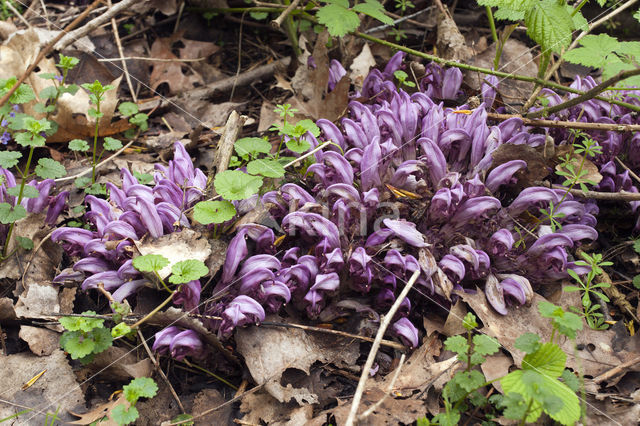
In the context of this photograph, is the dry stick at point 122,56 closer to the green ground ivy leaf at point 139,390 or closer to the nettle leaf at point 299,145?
the nettle leaf at point 299,145

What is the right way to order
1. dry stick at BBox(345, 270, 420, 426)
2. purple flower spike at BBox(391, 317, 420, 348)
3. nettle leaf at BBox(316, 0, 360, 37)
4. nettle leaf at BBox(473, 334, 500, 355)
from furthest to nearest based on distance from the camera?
nettle leaf at BBox(316, 0, 360, 37) < purple flower spike at BBox(391, 317, 420, 348) < nettle leaf at BBox(473, 334, 500, 355) < dry stick at BBox(345, 270, 420, 426)

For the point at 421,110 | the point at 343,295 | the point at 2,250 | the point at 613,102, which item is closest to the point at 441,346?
the point at 343,295

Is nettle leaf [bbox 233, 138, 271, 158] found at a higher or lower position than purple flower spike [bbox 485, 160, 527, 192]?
lower

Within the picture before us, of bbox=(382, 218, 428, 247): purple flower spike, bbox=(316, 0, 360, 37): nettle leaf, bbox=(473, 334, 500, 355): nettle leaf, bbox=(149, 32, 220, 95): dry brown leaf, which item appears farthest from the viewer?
bbox=(149, 32, 220, 95): dry brown leaf

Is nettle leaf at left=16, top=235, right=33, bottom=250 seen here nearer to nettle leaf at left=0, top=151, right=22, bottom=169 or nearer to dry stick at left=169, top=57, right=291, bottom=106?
nettle leaf at left=0, top=151, right=22, bottom=169

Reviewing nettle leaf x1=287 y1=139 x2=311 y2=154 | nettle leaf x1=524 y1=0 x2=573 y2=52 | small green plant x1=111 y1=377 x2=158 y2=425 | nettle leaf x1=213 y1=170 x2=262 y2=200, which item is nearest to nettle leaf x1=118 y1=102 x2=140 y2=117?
nettle leaf x1=287 y1=139 x2=311 y2=154

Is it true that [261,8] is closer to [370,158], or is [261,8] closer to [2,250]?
[370,158]

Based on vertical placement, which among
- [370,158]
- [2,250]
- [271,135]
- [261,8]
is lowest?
[2,250]
